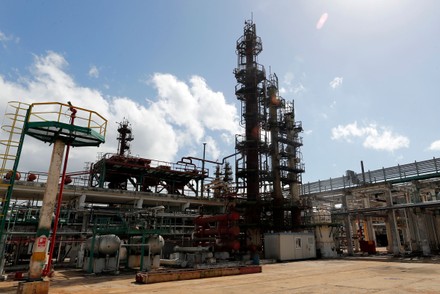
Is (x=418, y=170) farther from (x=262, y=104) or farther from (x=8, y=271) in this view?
(x=8, y=271)

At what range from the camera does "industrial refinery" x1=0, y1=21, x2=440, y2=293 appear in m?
19.2

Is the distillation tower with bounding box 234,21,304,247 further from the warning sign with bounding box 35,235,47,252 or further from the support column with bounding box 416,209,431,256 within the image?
the warning sign with bounding box 35,235,47,252

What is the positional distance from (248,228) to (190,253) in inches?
359

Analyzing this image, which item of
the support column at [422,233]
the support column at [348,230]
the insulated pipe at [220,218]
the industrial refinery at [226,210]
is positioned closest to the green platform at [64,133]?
the industrial refinery at [226,210]

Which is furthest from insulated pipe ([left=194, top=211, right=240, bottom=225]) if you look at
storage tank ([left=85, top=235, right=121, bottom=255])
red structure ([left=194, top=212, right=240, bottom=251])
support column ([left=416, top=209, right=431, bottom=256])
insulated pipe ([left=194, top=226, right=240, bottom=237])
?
support column ([left=416, top=209, right=431, bottom=256])

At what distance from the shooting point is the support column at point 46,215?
37.1 feet

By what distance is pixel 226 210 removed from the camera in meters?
30.4

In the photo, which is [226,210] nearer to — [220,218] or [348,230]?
[220,218]

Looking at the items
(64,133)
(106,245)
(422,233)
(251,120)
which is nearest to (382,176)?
(422,233)

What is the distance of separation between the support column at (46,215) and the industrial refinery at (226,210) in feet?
0.52

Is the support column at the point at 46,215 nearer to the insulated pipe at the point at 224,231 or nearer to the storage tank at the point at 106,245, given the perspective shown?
the storage tank at the point at 106,245

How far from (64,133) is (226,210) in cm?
2025

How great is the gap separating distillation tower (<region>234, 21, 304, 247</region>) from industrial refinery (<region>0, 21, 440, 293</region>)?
0.13 m

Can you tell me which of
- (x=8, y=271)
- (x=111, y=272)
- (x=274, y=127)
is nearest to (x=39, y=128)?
(x=111, y=272)
